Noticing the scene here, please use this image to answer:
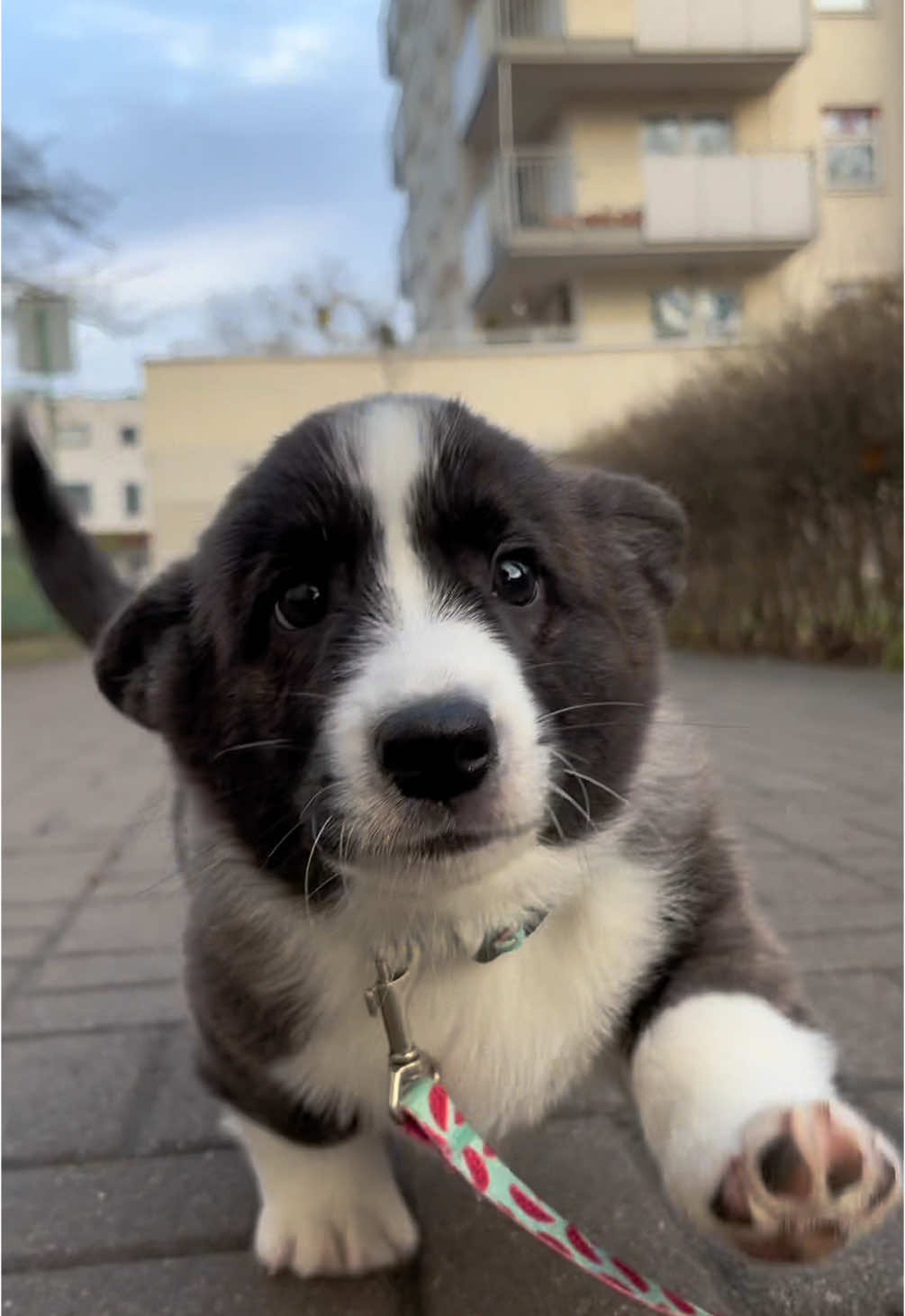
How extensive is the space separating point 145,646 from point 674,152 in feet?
71.3

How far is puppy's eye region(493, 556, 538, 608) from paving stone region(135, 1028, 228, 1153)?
3.71ft

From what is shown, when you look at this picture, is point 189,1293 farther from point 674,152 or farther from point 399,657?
point 674,152

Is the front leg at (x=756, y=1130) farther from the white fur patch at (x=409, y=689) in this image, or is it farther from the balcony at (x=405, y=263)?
the balcony at (x=405, y=263)

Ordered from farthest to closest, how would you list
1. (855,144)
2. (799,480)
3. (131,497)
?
(131,497) < (855,144) < (799,480)

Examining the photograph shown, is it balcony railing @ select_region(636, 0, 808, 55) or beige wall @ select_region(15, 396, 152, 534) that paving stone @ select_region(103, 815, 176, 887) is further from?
beige wall @ select_region(15, 396, 152, 534)

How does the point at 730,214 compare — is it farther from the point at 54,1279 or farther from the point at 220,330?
the point at 54,1279

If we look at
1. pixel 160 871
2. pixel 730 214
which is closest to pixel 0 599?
pixel 730 214

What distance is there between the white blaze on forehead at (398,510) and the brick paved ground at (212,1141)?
94 centimetres

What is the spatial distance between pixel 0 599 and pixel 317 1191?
2022cm

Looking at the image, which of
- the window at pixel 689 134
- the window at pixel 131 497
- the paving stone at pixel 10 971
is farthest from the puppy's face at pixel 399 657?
the window at pixel 131 497

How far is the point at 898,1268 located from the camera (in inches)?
62.7

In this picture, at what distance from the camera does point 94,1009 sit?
2.77 m

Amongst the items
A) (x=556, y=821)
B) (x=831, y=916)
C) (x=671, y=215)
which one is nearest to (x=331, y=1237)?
(x=556, y=821)

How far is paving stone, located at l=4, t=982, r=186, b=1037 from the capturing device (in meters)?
2.66
